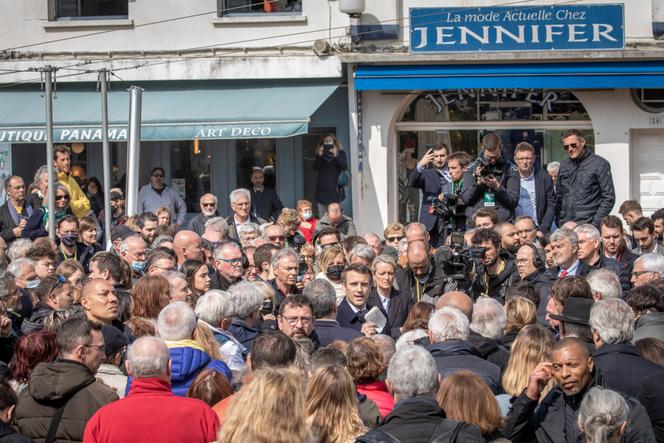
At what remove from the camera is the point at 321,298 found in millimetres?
9578

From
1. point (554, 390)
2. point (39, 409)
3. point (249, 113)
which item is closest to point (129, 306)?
point (39, 409)

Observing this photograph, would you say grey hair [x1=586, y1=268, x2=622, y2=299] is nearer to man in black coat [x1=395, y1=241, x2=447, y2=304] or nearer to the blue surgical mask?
man in black coat [x1=395, y1=241, x2=447, y2=304]

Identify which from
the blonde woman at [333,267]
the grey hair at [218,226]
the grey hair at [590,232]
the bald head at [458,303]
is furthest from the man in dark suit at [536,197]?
the bald head at [458,303]

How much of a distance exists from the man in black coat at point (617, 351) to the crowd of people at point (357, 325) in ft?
0.04

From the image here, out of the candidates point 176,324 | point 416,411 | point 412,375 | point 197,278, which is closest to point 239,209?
point 197,278

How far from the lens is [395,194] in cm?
2002

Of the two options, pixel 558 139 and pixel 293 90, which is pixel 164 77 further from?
pixel 558 139

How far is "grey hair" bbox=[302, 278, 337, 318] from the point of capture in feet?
31.3

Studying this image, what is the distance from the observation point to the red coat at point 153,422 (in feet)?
20.9

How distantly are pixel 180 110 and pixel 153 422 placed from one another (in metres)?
13.6

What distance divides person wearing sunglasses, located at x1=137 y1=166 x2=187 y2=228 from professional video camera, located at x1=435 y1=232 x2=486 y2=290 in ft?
24.0

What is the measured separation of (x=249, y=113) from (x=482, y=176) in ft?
19.9

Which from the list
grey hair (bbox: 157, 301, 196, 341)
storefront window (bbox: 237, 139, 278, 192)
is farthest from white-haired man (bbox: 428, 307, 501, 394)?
storefront window (bbox: 237, 139, 278, 192)

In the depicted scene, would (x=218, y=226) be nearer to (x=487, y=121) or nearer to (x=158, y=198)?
(x=158, y=198)
